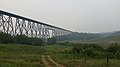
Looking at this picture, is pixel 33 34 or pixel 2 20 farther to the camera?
pixel 33 34

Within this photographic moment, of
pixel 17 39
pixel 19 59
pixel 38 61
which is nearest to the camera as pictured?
pixel 38 61

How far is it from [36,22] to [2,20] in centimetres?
3394

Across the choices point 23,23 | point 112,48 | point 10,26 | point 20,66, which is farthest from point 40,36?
point 20,66

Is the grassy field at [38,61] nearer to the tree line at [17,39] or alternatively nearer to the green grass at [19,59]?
the green grass at [19,59]

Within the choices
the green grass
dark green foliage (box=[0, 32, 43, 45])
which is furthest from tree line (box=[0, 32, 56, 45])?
the green grass

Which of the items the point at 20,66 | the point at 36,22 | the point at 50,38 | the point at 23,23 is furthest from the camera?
the point at 50,38

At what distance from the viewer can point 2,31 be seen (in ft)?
237

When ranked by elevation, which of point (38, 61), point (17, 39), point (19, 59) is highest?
point (17, 39)

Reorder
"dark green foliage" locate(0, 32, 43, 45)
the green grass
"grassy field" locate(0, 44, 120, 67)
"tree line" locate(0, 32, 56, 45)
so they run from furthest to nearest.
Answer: "tree line" locate(0, 32, 56, 45) → "dark green foliage" locate(0, 32, 43, 45) → "grassy field" locate(0, 44, 120, 67) → the green grass

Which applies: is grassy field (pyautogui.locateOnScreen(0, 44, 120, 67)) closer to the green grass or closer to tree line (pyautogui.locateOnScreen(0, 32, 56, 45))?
the green grass

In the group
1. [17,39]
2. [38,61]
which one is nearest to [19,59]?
[38,61]

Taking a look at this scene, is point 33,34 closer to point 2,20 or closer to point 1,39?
point 1,39

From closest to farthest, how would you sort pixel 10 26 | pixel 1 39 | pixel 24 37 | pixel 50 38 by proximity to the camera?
pixel 10 26 → pixel 1 39 → pixel 24 37 → pixel 50 38

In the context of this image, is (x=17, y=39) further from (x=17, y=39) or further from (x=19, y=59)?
(x=19, y=59)
